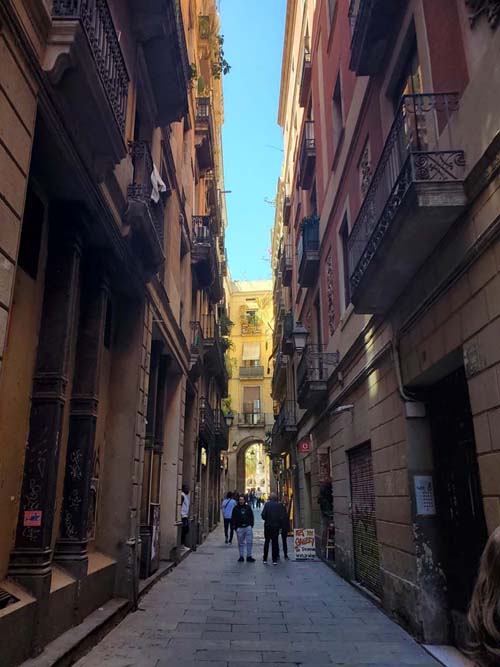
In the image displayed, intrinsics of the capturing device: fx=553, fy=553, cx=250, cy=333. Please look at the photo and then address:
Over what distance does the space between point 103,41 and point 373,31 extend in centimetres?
391

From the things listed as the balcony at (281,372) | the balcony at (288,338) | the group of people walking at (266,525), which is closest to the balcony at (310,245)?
the balcony at (288,338)

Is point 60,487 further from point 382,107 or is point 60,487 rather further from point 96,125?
point 382,107

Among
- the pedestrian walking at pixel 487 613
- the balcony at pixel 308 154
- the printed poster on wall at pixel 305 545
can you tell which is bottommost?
the printed poster on wall at pixel 305 545

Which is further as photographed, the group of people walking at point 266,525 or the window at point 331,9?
the group of people walking at point 266,525

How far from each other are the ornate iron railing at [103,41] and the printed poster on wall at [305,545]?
39.5 ft

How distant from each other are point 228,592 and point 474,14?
9455mm

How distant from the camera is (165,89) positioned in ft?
33.5

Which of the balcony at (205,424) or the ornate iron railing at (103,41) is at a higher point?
the ornate iron railing at (103,41)

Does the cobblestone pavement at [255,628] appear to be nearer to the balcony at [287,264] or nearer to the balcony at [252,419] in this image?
the balcony at [287,264]

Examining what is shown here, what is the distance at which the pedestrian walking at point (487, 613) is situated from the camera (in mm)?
1495

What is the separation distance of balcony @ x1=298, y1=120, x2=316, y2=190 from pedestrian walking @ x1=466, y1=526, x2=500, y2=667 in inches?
626

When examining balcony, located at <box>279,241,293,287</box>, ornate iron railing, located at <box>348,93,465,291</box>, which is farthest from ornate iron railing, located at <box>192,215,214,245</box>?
ornate iron railing, located at <box>348,93,465,291</box>

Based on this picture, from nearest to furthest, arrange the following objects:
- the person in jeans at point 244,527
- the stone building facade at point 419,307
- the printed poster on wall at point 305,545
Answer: the stone building facade at point 419,307 → the person in jeans at point 244,527 → the printed poster on wall at point 305,545

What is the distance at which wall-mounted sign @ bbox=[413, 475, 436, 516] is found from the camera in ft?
23.1
